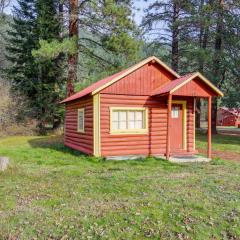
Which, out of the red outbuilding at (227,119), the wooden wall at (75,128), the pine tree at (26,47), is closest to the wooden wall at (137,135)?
the wooden wall at (75,128)

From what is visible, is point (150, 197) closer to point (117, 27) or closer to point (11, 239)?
point (11, 239)

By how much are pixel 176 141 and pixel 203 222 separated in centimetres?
895

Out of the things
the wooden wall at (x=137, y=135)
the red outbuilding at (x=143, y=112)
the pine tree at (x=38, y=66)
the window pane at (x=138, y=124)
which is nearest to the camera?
the red outbuilding at (x=143, y=112)

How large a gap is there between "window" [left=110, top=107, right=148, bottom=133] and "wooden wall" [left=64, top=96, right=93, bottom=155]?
0.95 meters

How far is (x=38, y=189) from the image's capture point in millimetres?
8273

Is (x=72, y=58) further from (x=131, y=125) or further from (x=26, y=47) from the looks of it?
(x=131, y=125)

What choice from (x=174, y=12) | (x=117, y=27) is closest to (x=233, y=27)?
(x=174, y=12)

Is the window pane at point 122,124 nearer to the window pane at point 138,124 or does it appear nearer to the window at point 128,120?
the window at point 128,120

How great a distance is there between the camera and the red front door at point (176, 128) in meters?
15.1

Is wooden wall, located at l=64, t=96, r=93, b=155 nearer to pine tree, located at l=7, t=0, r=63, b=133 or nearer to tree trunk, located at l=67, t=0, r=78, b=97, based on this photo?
tree trunk, located at l=67, t=0, r=78, b=97

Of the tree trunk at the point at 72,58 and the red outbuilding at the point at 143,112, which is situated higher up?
the tree trunk at the point at 72,58

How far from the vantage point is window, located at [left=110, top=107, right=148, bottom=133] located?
14.1 meters

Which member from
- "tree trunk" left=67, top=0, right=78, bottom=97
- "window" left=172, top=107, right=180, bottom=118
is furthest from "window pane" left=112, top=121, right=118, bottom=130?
"tree trunk" left=67, top=0, right=78, bottom=97

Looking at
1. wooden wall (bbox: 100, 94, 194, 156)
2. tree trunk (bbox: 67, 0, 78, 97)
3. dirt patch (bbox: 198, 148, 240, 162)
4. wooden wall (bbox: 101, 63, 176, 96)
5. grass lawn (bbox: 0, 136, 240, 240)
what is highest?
tree trunk (bbox: 67, 0, 78, 97)
